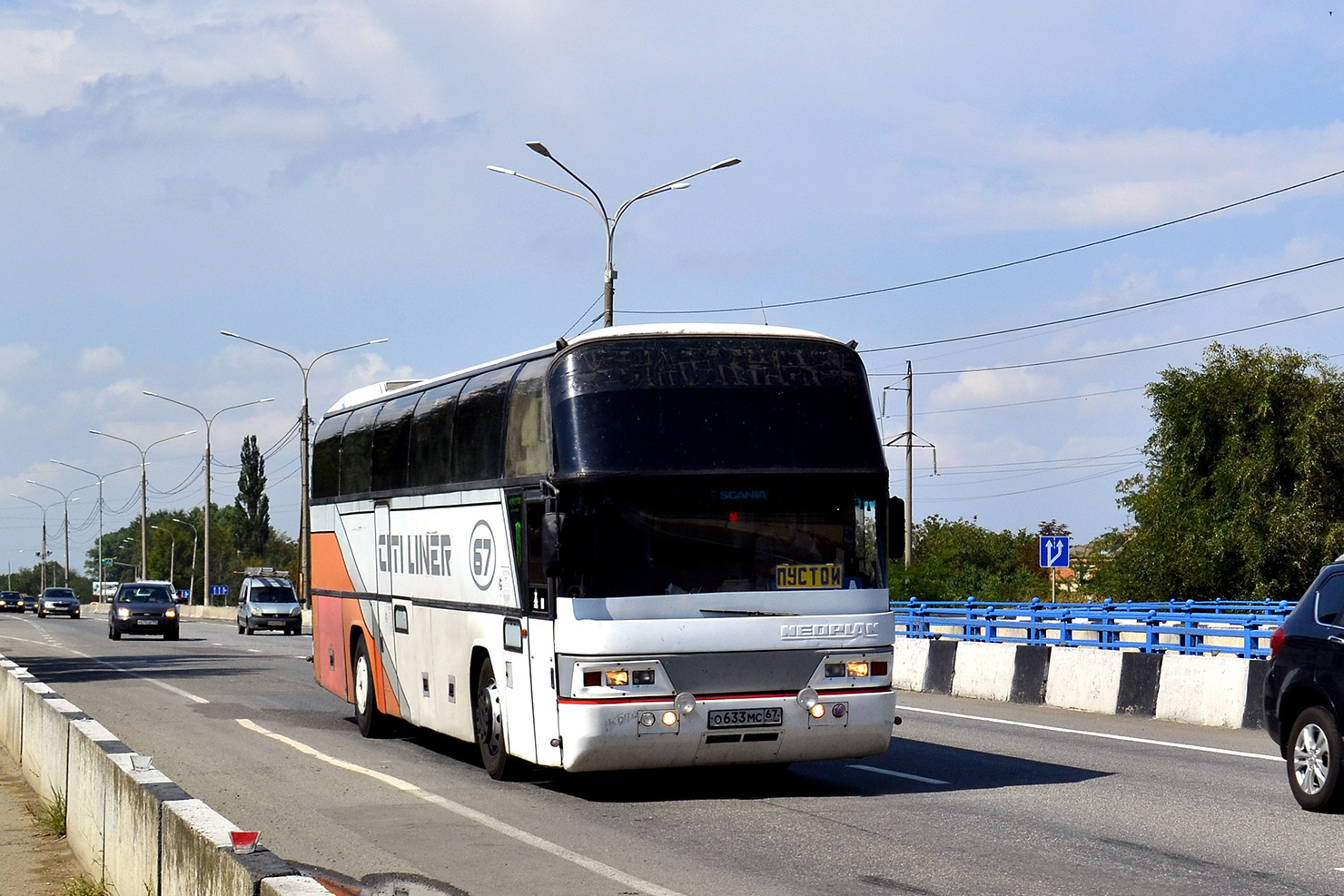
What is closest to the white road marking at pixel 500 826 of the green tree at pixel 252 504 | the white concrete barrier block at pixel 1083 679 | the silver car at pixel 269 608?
the white concrete barrier block at pixel 1083 679

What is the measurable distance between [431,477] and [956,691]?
1142 cm

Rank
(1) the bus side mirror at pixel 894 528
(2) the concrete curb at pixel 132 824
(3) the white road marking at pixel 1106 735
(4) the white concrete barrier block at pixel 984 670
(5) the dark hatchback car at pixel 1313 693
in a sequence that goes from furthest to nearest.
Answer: (4) the white concrete barrier block at pixel 984 670 < (3) the white road marking at pixel 1106 735 < (1) the bus side mirror at pixel 894 528 < (5) the dark hatchback car at pixel 1313 693 < (2) the concrete curb at pixel 132 824

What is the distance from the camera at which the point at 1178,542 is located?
53.6 metres

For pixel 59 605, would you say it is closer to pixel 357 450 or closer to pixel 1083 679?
pixel 357 450

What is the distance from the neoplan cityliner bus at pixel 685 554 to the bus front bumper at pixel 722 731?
0.01 metres

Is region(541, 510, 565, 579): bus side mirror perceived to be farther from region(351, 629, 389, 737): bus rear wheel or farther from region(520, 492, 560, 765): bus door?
region(351, 629, 389, 737): bus rear wheel

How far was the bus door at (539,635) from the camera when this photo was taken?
11.5 metres

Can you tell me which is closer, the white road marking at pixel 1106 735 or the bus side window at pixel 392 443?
the white road marking at pixel 1106 735

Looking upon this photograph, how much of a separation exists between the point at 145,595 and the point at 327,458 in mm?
31496

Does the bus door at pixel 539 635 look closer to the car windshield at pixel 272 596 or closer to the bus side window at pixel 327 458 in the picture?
the bus side window at pixel 327 458

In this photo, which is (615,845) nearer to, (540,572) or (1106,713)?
(540,572)

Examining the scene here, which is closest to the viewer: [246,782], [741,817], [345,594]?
[741,817]

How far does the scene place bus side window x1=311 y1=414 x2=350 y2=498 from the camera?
18000 millimetres

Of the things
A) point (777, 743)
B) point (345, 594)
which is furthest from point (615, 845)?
point (345, 594)
